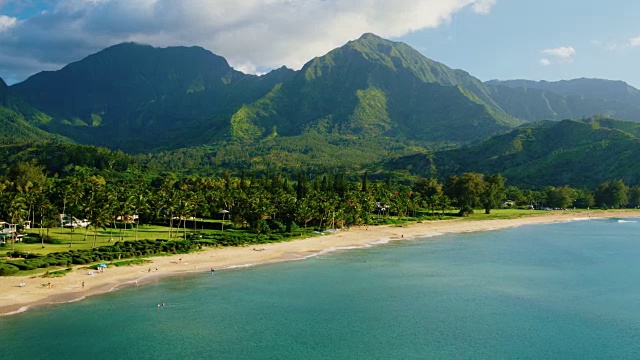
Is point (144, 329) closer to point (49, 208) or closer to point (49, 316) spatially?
point (49, 316)

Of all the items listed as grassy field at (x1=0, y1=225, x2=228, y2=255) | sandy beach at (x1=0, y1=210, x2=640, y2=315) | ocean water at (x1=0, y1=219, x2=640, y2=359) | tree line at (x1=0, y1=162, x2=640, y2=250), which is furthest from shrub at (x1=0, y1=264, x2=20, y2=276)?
tree line at (x1=0, y1=162, x2=640, y2=250)

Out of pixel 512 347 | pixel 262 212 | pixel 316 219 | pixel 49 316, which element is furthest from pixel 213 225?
pixel 512 347

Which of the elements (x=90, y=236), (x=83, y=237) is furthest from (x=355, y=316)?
(x=83, y=237)

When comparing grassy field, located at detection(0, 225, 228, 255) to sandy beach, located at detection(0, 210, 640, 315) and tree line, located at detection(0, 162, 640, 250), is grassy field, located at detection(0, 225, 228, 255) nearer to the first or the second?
tree line, located at detection(0, 162, 640, 250)

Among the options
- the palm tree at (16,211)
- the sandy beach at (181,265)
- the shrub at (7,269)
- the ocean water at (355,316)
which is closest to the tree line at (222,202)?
the palm tree at (16,211)

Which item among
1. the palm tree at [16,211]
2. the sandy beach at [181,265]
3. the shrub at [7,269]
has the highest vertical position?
the palm tree at [16,211]

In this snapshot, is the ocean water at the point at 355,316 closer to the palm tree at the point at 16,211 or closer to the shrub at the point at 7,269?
the shrub at the point at 7,269

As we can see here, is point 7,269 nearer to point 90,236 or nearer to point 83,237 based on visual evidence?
point 83,237
